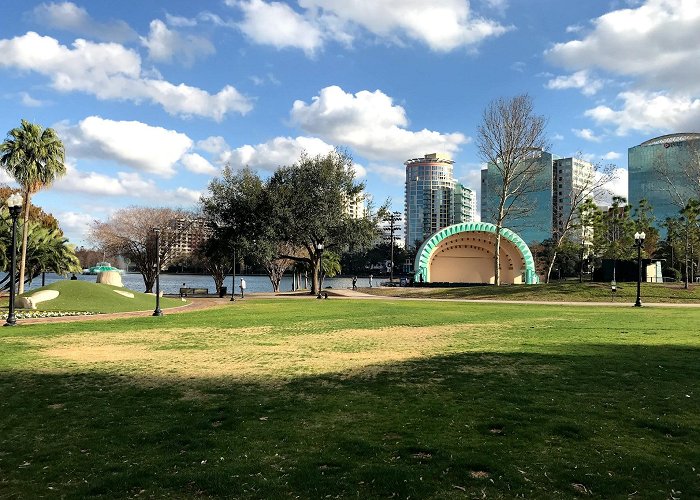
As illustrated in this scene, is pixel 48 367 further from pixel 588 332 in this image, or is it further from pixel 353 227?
pixel 353 227

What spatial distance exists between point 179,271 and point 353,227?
93102 millimetres

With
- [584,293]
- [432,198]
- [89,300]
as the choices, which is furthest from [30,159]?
[432,198]

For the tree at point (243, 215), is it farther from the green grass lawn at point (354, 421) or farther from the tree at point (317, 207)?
the green grass lawn at point (354, 421)

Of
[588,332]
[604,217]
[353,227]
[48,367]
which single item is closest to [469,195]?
[604,217]

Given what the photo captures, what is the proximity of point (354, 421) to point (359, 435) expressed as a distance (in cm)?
51

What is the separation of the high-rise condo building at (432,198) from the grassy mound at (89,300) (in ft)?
267

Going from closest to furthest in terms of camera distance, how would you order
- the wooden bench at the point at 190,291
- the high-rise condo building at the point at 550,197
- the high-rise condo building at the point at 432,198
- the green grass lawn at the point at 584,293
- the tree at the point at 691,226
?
the green grass lawn at the point at 584,293, the tree at the point at 691,226, the wooden bench at the point at 190,291, the high-rise condo building at the point at 550,197, the high-rise condo building at the point at 432,198

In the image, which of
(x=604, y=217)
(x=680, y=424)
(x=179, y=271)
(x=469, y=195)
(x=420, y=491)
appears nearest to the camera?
(x=420, y=491)

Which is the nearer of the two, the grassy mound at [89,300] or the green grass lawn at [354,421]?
the green grass lawn at [354,421]

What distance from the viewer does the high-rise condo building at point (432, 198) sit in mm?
104625

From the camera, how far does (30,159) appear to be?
2928 cm

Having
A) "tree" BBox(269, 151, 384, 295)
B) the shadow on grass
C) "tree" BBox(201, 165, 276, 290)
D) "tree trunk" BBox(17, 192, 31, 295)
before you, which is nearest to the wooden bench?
"tree" BBox(201, 165, 276, 290)

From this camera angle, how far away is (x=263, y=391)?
729 cm

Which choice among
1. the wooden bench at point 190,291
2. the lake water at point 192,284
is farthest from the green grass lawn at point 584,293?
the lake water at point 192,284
